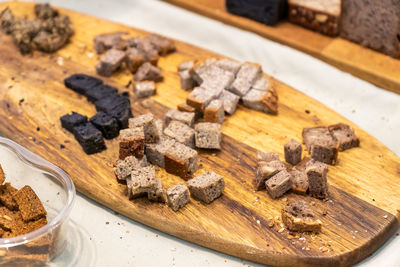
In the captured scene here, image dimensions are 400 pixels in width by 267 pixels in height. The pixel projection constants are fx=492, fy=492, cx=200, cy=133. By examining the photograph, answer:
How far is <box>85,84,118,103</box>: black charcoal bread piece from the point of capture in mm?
4719

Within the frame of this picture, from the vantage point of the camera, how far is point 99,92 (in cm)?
476

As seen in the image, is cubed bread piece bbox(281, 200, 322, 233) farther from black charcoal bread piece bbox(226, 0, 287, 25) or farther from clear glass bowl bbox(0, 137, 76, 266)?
black charcoal bread piece bbox(226, 0, 287, 25)

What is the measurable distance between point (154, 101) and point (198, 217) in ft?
5.12

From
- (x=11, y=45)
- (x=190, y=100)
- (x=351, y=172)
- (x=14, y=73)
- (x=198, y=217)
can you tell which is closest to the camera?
(x=198, y=217)

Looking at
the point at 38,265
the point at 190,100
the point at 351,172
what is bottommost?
the point at 38,265

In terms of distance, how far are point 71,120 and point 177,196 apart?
52.5 inches

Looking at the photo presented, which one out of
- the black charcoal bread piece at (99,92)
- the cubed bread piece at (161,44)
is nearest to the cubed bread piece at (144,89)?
the black charcoal bread piece at (99,92)

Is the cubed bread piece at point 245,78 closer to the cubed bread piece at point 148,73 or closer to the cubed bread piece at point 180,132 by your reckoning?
the cubed bread piece at point 180,132

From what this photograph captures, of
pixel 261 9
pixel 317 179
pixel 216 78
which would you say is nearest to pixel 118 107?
pixel 216 78

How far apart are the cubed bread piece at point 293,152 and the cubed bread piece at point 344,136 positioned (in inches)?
15.8

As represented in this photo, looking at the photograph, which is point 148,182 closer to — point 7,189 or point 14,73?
point 7,189

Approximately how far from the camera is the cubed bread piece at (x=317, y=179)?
12.3ft

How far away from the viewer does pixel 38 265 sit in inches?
139

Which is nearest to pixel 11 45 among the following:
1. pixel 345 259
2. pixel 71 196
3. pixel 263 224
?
pixel 71 196
